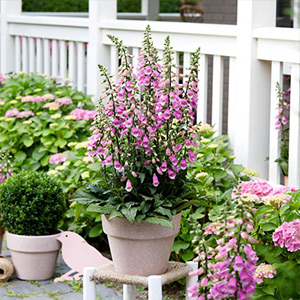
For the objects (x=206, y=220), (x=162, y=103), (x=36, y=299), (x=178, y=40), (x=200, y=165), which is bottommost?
(x=36, y=299)

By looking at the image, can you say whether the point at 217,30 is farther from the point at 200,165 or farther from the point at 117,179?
the point at 117,179

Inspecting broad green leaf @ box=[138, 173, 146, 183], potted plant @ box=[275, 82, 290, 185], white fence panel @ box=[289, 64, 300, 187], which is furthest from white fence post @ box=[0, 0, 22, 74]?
broad green leaf @ box=[138, 173, 146, 183]

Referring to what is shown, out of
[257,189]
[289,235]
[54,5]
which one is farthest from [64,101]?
[54,5]

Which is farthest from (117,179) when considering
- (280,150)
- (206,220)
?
(280,150)

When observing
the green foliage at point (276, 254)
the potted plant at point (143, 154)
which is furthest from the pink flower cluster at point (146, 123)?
the green foliage at point (276, 254)

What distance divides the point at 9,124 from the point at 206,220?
2312 millimetres

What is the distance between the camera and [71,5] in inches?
770

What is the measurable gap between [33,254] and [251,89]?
1663 mm

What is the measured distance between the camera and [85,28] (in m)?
6.27

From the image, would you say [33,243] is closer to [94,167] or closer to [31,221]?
[31,221]

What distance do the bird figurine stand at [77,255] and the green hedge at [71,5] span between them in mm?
15038

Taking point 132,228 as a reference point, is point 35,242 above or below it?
below

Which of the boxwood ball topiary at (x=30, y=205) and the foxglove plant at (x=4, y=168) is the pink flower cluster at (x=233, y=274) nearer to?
the boxwood ball topiary at (x=30, y=205)

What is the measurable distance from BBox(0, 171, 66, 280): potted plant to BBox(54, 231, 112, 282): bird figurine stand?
13 centimetres
